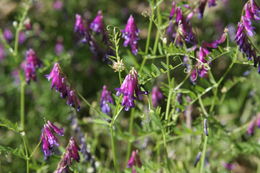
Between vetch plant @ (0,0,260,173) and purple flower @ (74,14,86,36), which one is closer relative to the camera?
vetch plant @ (0,0,260,173)

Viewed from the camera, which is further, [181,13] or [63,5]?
[63,5]

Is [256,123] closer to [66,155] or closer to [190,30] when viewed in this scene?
[190,30]

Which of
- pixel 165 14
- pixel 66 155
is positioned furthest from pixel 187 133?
pixel 66 155

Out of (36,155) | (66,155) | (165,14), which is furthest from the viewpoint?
(36,155)

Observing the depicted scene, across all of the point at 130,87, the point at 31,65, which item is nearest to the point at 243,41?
the point at 130,87

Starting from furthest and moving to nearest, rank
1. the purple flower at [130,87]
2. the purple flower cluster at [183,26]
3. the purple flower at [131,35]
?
the purple flower at [131,35] < the purple flower cluster at [183,26] < the purple flower at [130,87]

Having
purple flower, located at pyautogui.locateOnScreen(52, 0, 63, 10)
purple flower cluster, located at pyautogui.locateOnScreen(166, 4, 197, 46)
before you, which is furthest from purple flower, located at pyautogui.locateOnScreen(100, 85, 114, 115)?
purple flower, located at pyautogui.locateOnScreen(52, 0, 63, 10)

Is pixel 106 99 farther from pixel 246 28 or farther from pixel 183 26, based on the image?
pixel 246 28

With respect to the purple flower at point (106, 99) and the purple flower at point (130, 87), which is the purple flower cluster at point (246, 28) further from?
the purple flower at point (106, 99)

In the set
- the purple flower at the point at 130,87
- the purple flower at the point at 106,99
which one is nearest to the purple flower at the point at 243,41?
the purple flower at the point at 130,87

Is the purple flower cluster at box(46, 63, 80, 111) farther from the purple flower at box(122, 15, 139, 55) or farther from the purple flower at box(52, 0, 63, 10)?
the purple flower at box(52, 0, 63, 10)

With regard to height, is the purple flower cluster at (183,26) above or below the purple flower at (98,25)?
above
